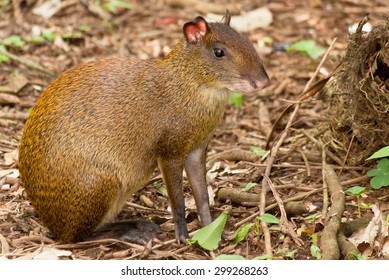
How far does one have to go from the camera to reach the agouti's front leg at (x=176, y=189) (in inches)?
235

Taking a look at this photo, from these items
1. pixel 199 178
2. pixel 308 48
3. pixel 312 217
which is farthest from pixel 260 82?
pixel 308 48

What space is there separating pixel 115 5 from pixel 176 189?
605cm

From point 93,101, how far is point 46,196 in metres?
0.82

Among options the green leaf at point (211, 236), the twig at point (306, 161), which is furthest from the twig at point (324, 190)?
the green leaf at point (211, 236)

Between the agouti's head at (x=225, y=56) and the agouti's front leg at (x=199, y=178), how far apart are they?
0.63 meters

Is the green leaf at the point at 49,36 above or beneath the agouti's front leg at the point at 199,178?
above

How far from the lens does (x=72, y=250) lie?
589 cm

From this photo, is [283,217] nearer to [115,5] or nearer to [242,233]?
[242,233]

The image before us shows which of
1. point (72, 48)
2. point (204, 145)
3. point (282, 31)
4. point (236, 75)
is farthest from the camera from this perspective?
point (282, 31)

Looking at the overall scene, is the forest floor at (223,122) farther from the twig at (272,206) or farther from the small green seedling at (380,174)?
the small green seedling at (380,174)

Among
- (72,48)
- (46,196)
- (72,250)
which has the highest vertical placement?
(72,48)

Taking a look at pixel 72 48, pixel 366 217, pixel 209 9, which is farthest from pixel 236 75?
pixel 209 9
